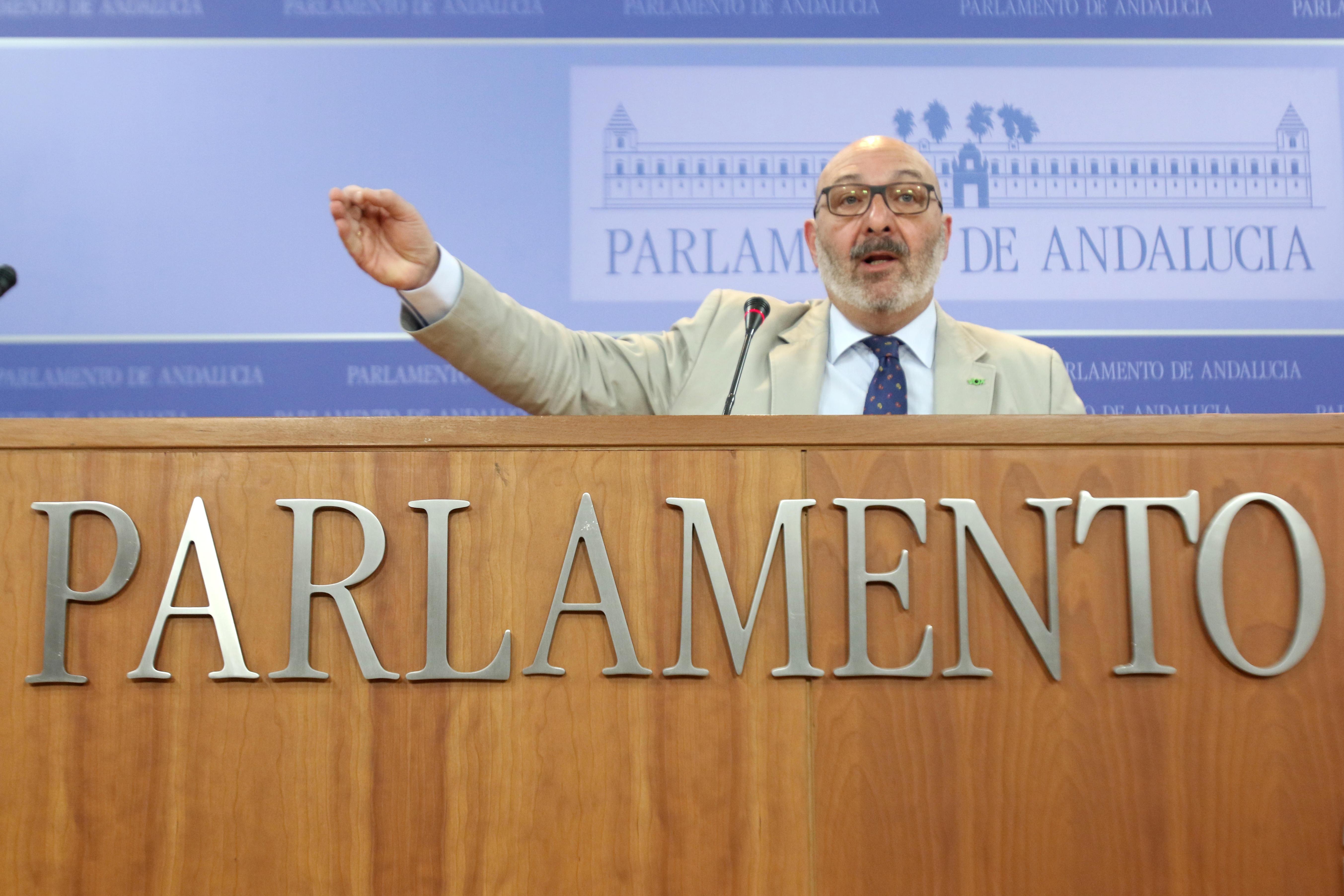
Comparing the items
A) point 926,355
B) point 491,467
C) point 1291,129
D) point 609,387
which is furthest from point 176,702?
point 1291,129

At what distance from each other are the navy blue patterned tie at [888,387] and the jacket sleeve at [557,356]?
298 millimetres

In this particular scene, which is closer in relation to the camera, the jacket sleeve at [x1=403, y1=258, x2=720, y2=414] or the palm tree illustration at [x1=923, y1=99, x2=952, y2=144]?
the jacket sleeve at [x1=403, y1=258, x2=720, y2=414]

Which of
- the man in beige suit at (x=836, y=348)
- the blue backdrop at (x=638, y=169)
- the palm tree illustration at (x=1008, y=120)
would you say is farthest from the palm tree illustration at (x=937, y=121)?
the man in beige suit at (x=836, y=348)

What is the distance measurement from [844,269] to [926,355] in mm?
208

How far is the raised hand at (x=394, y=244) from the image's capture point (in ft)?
4.44

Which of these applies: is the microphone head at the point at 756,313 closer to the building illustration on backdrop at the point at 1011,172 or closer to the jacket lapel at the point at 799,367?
the jacket lapel at the point at 799,367

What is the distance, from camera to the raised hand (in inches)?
53.3

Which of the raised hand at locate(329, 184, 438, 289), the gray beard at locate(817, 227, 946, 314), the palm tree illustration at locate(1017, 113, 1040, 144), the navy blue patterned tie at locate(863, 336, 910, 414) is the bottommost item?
the navy blue patterned tie at locate(863, 336, 910, 414)

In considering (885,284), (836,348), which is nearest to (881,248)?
(885,284)

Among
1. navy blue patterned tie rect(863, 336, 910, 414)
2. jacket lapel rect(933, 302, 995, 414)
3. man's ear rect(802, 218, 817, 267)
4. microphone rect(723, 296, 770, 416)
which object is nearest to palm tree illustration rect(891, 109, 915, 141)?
man's ear rect(802, 218, 817, 267)

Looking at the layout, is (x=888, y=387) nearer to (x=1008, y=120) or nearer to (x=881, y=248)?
(x=881, y=248)

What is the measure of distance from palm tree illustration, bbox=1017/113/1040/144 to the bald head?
0.80 m

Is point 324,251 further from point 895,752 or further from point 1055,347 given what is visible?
point 895,752

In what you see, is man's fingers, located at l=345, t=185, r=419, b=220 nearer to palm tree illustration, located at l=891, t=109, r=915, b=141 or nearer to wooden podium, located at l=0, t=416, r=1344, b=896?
wooden podium, located at l=0, t=416, r=1344, b=896
